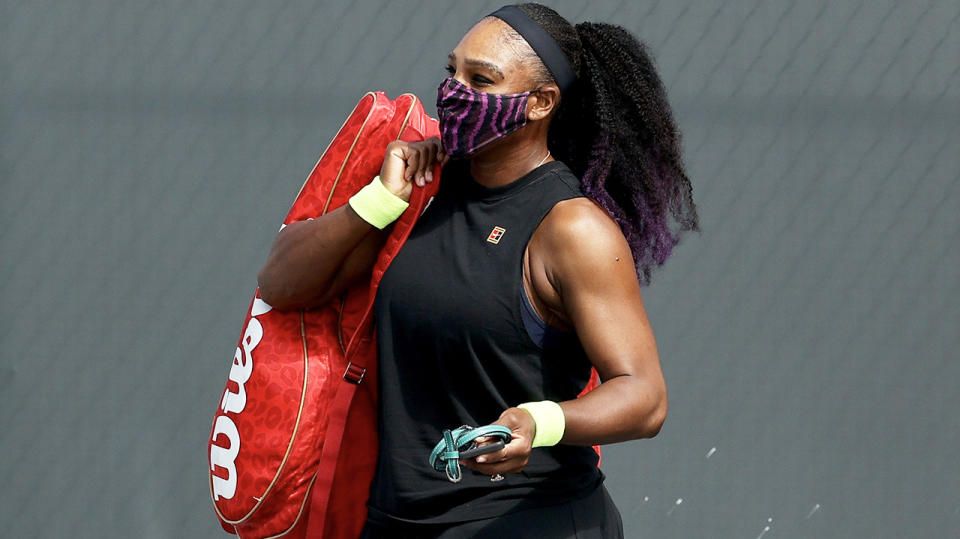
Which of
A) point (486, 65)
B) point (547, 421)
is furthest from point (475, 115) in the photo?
point (547, 421)

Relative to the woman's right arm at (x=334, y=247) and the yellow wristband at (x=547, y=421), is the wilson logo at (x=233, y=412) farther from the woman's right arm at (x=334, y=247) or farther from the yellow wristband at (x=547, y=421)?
the yellow wristband at (x=547, y=421)

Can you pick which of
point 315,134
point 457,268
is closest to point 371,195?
point 457,268

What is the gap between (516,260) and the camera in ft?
7.63

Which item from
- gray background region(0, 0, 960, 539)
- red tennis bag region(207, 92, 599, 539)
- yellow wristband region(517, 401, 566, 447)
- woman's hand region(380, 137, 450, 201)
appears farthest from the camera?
gray background region(0, 0, 960, 539)

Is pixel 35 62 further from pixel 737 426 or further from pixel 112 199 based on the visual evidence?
pixel 737 426

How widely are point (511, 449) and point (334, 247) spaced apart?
68cm

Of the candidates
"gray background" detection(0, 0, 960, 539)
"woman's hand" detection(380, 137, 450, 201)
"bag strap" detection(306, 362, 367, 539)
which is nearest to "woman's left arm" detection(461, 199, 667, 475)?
"woman's hand" detection(380, 137, 450, 201)

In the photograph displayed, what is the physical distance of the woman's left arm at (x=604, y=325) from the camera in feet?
7.11

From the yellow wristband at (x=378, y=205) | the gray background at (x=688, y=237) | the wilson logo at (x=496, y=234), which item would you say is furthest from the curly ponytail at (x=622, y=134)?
the gray background at (x=688, y=237)

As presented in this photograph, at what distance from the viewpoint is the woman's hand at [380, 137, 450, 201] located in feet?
8.15

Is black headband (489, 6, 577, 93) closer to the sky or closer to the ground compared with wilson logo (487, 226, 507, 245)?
closer to the sky

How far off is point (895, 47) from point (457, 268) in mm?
2271

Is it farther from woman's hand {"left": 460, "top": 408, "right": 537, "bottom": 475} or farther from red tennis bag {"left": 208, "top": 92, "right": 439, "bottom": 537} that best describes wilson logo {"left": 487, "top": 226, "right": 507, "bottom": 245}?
woman's hand {"left": 460, "top": 408, "right": 537, "bottom": 475}

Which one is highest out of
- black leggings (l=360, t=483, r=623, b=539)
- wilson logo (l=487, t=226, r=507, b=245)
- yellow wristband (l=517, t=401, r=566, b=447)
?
wilson logo (l=487, t=226, r=507, b=245)
